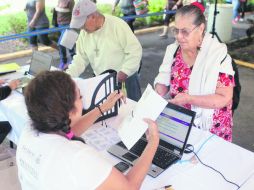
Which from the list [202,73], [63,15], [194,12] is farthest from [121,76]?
[63,15]

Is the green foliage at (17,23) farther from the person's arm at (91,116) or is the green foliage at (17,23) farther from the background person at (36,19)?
the person's arm at (91,116)

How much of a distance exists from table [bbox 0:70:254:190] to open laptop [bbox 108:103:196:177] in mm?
40

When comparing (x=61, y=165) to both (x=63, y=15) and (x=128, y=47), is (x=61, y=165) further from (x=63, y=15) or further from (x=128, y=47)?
(x=63, y=15)

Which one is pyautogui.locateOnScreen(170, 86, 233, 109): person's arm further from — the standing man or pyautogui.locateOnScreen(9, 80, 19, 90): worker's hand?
pyautogui.locateOnScreen(9, 80, 19, 90): worker's hand

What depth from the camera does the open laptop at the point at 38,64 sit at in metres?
2.98

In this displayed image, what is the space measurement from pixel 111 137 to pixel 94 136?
0.11m

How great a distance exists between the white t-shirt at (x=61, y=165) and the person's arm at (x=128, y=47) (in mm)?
1693

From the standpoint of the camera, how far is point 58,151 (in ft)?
4.25

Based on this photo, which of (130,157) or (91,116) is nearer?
(130,157)

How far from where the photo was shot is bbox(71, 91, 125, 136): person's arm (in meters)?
2.07

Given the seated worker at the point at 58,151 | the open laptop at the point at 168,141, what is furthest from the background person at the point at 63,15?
the seated worker at the point at 58,151

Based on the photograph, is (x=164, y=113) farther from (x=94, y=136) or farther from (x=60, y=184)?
(x=60, y=184)

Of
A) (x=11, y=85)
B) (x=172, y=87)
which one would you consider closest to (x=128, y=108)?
(x=172, y=87)

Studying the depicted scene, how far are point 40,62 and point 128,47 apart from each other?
2.72ft
